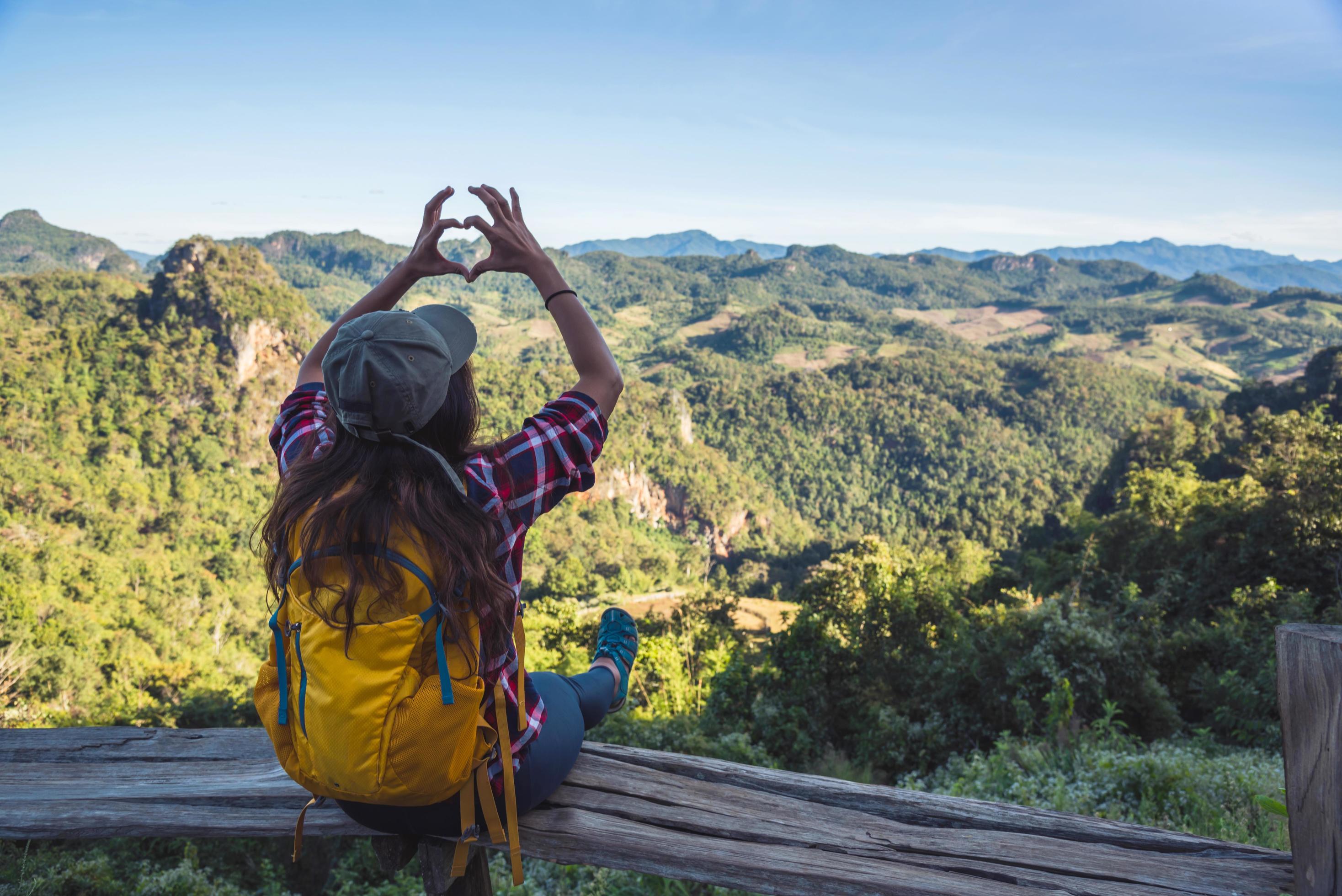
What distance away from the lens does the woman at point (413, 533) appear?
3.81 ft

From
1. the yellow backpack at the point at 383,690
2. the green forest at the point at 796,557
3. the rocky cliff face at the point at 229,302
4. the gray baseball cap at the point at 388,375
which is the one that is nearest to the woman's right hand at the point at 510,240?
the gray baseball cap at the point at 388,375

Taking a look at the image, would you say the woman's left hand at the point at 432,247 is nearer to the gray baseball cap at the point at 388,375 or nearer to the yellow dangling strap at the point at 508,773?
the gray baseball cap at the point at 388,375

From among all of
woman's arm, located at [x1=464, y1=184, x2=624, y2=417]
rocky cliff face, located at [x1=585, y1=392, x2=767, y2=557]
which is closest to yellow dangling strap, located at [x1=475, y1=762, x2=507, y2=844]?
woman's arm, located at [x1=464, y1=184, x2=624, y2=417]

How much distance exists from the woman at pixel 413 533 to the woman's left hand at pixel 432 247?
9.1 inches

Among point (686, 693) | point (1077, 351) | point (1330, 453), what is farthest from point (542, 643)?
point (1077, 351)

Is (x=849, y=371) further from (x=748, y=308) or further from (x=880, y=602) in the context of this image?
(x=880, y=602)

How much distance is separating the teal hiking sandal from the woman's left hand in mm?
1015

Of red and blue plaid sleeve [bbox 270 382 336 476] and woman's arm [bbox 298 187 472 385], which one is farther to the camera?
woman's arm [bbox 298 187 472 385]

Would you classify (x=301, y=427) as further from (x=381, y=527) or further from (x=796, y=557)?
(x=796, y=557)

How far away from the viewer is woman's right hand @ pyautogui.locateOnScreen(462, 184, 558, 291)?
5.05 ft

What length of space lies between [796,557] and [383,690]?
6262 cm

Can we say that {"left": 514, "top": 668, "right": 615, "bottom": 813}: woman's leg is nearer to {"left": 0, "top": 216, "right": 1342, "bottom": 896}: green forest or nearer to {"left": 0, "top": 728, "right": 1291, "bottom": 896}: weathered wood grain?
{"left": 0, "top": 728, "right": 1291, "bottom": 896}: weathered wood grain

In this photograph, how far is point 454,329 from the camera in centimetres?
137

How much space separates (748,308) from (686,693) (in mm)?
175995
